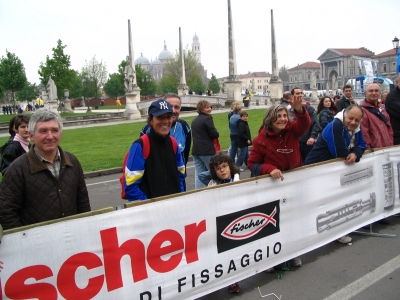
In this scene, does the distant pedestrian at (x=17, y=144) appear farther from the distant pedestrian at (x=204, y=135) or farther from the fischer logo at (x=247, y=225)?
the distant pedestrian at (x=204, y=135)

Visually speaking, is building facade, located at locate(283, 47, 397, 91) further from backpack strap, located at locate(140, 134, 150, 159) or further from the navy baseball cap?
backpack strap, located at locate(140, 134, 150, 159)

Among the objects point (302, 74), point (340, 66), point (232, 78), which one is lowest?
point (232, 78)

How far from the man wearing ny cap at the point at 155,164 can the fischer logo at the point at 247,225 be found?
0.65m

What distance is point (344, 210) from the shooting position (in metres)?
5.33

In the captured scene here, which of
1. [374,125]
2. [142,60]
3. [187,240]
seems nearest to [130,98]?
[374,125]

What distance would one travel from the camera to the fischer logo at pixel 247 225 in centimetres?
399

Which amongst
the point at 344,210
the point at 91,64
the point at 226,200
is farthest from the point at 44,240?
the point at 91,64

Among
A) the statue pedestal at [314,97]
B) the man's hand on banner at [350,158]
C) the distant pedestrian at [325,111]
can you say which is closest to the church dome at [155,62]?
the statue pedestal at [314,97]

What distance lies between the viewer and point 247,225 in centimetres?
418

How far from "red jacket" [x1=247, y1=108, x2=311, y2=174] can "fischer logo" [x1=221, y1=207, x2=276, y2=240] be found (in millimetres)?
496

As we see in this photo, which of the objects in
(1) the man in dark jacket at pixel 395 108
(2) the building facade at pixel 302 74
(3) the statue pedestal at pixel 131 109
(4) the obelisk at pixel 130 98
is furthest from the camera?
(2) the building facade at pixel 302 74

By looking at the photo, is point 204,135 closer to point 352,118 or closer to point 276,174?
point 352,118

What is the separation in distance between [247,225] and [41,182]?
2.04 metres

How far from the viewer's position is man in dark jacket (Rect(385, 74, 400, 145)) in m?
7.07
